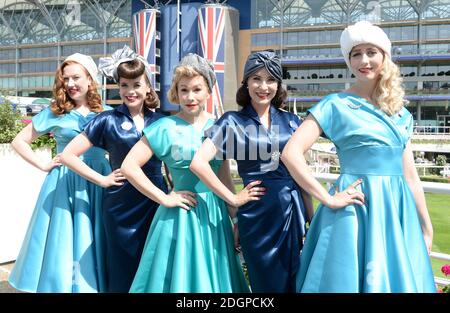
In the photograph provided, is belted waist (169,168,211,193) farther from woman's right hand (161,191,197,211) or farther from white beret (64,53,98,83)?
white beret (64,53,98,83)

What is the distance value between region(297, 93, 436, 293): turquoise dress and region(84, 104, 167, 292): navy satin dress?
101 cm

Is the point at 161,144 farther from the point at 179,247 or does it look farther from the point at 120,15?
the point at 120,15

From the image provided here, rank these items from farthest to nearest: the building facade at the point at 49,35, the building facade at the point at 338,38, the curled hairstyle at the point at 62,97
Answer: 1. the building facade at the point at 49,35
2. the building facade at the point at 338,38
3. the curled hairstyle at the point at 62,97

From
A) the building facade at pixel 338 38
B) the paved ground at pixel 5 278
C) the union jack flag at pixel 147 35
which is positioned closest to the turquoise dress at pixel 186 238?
the paved ground at pixel 5 278

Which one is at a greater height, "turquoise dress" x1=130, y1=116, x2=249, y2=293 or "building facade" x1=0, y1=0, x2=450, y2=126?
"building facade" x1=0, y1=0, x2=450, y2=126

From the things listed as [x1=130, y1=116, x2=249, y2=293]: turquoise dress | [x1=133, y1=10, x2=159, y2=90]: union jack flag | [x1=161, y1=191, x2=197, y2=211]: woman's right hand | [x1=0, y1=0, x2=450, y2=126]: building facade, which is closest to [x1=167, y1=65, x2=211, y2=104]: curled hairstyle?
[x1=130, y1=116, x2=249, y2=293]: turquoise dress

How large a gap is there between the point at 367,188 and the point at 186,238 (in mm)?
858

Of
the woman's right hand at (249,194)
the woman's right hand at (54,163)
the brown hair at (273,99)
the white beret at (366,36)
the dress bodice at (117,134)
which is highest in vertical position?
the white beret at (366,36)

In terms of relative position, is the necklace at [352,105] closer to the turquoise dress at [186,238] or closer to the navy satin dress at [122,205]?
the turquoise dress at [186,238]

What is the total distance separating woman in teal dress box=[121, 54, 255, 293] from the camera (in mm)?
2141

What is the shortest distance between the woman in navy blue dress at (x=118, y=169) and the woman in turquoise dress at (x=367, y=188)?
1.00 m

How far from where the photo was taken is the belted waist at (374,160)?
181cm

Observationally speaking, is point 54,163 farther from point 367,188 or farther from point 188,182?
point 367,188

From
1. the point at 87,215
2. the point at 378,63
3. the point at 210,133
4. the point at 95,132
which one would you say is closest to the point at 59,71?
the point at 95,132
